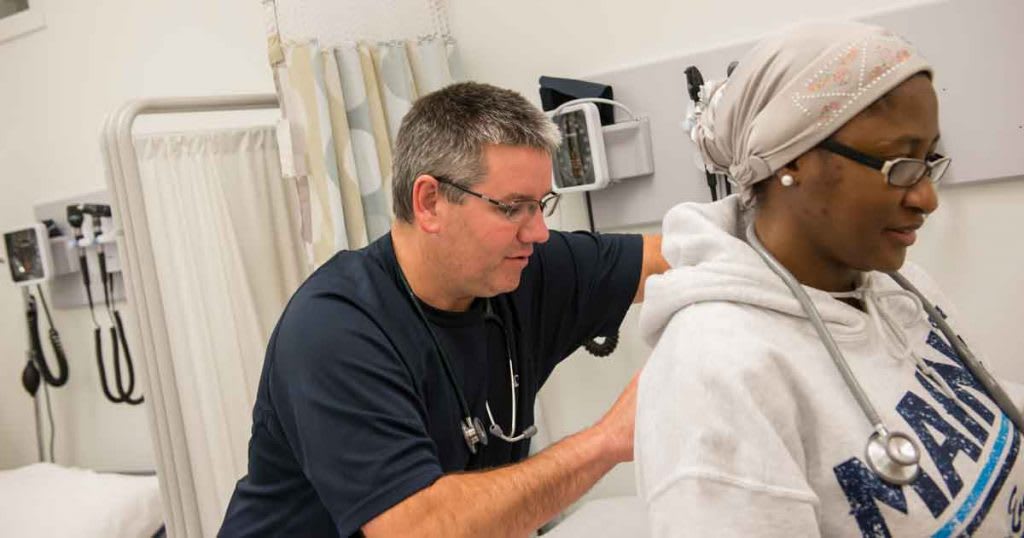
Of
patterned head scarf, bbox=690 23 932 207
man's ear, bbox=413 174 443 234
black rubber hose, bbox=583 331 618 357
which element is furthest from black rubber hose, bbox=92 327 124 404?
patterned head scarf, bbox=690 23 932 207

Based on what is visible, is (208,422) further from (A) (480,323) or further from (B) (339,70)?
(B) (339,70)

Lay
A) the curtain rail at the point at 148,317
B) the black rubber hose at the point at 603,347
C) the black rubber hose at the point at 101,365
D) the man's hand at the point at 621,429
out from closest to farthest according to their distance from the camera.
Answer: the man's hand at the point at 621,429, the curtain rail at the point at 148,317, the black rubber hose at the point at 603,347, the black rubber hose at the point at 101,365

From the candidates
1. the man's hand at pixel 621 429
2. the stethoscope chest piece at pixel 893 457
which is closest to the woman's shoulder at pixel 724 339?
the stethoscope chest piece at pixel 893 457

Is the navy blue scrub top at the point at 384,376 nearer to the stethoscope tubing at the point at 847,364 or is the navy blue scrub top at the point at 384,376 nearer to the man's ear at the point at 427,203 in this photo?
the man's ear at the point at 427,203

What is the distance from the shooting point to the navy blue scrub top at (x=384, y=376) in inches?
46.3

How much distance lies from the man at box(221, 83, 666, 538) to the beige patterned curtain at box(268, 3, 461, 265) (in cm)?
30

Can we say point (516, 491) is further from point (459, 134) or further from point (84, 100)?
point (84, 100)

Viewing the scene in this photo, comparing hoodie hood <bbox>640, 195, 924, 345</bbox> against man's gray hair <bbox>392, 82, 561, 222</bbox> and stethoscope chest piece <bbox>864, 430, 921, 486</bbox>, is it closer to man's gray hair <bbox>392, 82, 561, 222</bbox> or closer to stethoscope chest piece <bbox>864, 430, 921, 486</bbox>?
stethoscope chest piece <bbox>864, 430, 921, 486</bbox>

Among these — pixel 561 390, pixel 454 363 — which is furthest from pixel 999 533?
pixel 561 390

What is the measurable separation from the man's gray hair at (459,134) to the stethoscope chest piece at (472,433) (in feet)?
1.11

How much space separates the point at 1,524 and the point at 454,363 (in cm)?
166

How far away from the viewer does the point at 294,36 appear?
5.49ft

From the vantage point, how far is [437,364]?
1.37 m

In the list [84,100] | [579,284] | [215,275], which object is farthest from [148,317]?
[84,100]
